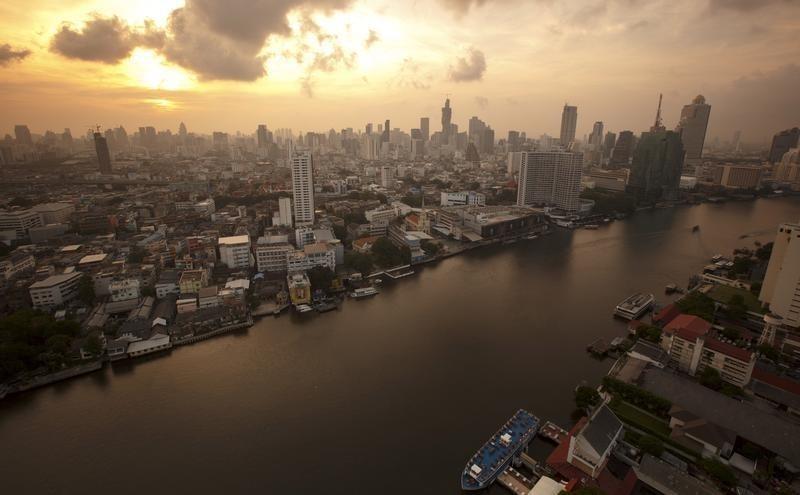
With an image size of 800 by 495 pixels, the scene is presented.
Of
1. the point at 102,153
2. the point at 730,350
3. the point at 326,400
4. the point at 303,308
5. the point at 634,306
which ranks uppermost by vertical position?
the point at 102,153

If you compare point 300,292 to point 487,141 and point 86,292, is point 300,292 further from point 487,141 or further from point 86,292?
point 487,141

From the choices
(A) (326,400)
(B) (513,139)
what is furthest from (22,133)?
(B) (513,139)

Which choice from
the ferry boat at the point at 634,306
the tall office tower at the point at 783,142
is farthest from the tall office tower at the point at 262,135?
the tall office tower at the point at 783,142

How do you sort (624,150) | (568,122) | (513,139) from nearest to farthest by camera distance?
(624,150), (568,122), (513,139)

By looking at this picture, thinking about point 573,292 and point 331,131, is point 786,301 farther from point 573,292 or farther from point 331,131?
point 331,131

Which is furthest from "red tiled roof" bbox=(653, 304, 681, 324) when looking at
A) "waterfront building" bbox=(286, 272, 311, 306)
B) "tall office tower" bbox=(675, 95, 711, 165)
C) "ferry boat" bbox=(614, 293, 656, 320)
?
"tall office tower" bbox=(675, 95, 711, 165)

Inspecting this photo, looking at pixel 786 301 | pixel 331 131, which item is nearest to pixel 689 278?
pixel 786 301

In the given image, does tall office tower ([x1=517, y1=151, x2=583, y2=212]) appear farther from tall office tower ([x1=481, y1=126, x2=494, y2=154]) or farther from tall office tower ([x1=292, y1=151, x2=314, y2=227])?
tall office tower ([x1=481, y1=126, x2=494, y2=154])
